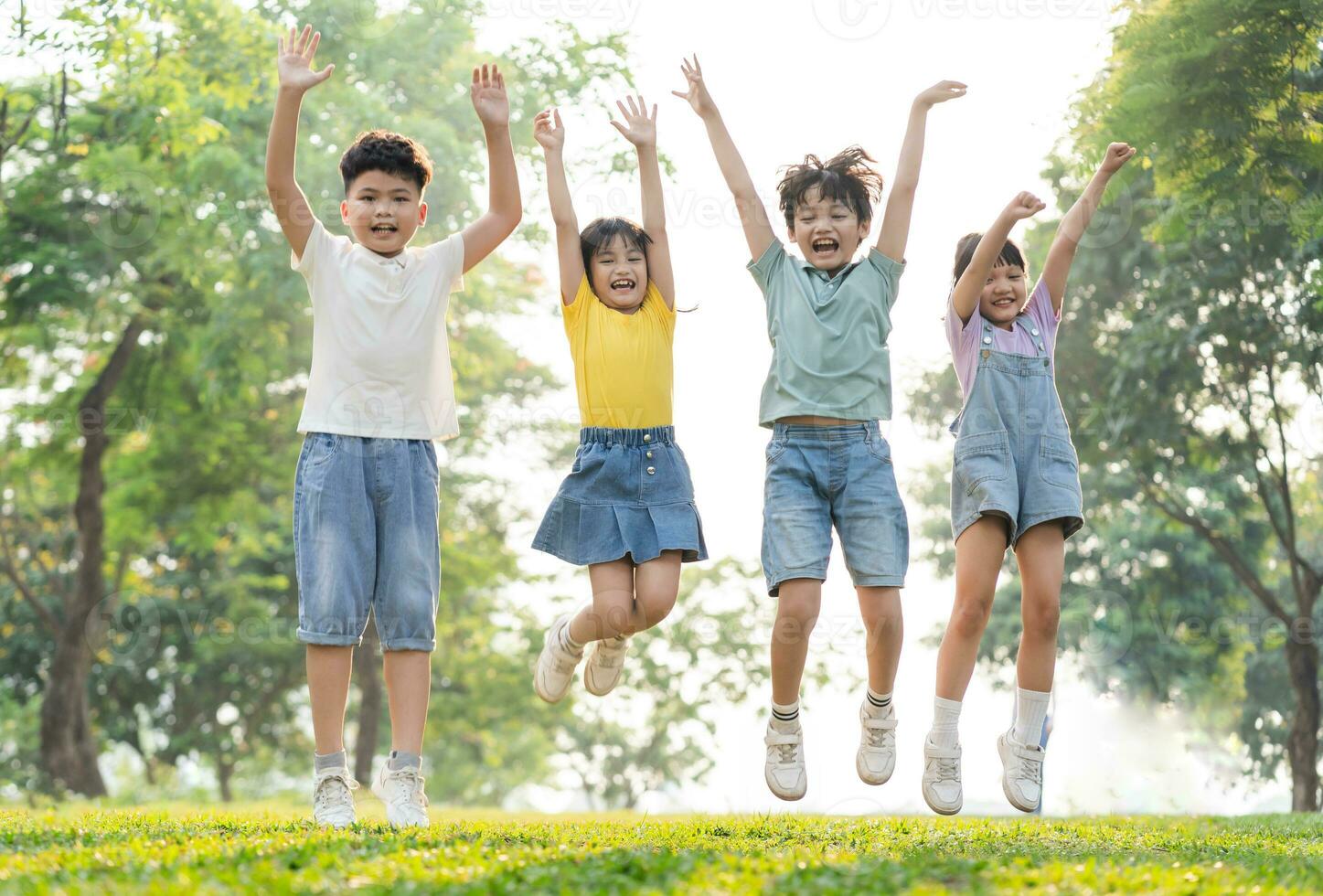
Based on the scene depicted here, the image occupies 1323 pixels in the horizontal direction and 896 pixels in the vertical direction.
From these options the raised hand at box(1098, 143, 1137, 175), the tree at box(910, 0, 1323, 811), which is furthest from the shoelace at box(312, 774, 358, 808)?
the tree at box(910, 0, 1323, 811)

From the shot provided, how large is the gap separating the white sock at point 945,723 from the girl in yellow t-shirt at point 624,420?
1.31m

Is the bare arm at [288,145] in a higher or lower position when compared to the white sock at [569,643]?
higher

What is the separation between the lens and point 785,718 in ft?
19.5

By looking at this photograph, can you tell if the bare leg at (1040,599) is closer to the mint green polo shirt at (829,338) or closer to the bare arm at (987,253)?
the mint green polo shirt at (829,338)

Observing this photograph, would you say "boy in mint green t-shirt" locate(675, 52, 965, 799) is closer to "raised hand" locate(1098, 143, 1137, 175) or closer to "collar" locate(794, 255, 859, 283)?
"collar" locate(794, 255, 859, 283)

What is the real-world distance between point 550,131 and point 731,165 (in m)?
0.91

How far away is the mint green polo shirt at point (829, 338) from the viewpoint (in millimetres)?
5934

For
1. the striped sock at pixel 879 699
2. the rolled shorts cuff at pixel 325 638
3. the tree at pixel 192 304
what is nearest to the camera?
the rolled shorts cuff at pixel 325 638

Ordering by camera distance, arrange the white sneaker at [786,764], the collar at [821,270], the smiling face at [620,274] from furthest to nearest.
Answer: the smiling face at [620,274] → the collar at [821,270] → the white sneaker at [786,764]

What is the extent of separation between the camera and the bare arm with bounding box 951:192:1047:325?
19.0 ft

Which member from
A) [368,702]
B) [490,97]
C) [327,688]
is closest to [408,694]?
[327,688]

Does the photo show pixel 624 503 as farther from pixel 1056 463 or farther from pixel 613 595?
pixel 1056 463

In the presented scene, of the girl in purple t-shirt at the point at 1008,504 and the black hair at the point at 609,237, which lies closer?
the girl in purple t-shirt at the point at 1008,504

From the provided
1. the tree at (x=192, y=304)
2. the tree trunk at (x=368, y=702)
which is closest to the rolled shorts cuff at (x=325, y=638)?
the tree at (x=192, y=304)
